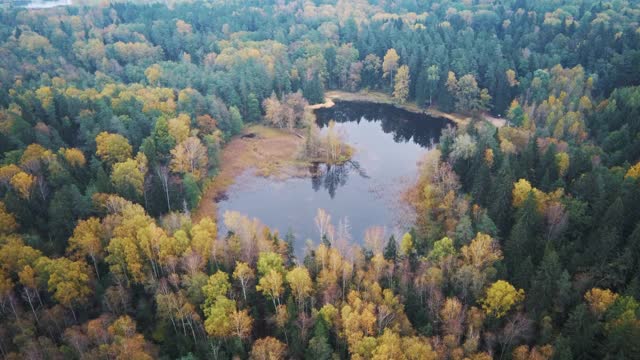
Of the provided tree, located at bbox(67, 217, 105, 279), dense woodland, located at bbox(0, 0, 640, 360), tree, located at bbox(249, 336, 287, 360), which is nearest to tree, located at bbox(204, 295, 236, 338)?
dense woodland, located at bbox(0, 0, 640, 360)

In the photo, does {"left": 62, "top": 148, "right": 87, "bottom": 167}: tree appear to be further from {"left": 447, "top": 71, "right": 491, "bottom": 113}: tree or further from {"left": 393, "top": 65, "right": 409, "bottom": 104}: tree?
{"left": 447, "top": 71, "right": 491, "bottom": 113}: tree

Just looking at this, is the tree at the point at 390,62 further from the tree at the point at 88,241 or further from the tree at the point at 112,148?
the tree at the point at 88,241

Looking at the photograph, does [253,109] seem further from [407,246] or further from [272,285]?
[272,285]

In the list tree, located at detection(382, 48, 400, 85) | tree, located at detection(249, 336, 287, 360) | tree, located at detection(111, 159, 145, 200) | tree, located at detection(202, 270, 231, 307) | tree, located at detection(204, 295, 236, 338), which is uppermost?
tree, located at detection(382, 48, 400, 85)

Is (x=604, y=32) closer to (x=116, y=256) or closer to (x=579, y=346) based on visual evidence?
(x=579, y=346)

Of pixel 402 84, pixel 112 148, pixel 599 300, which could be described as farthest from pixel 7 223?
pixel 402 84
